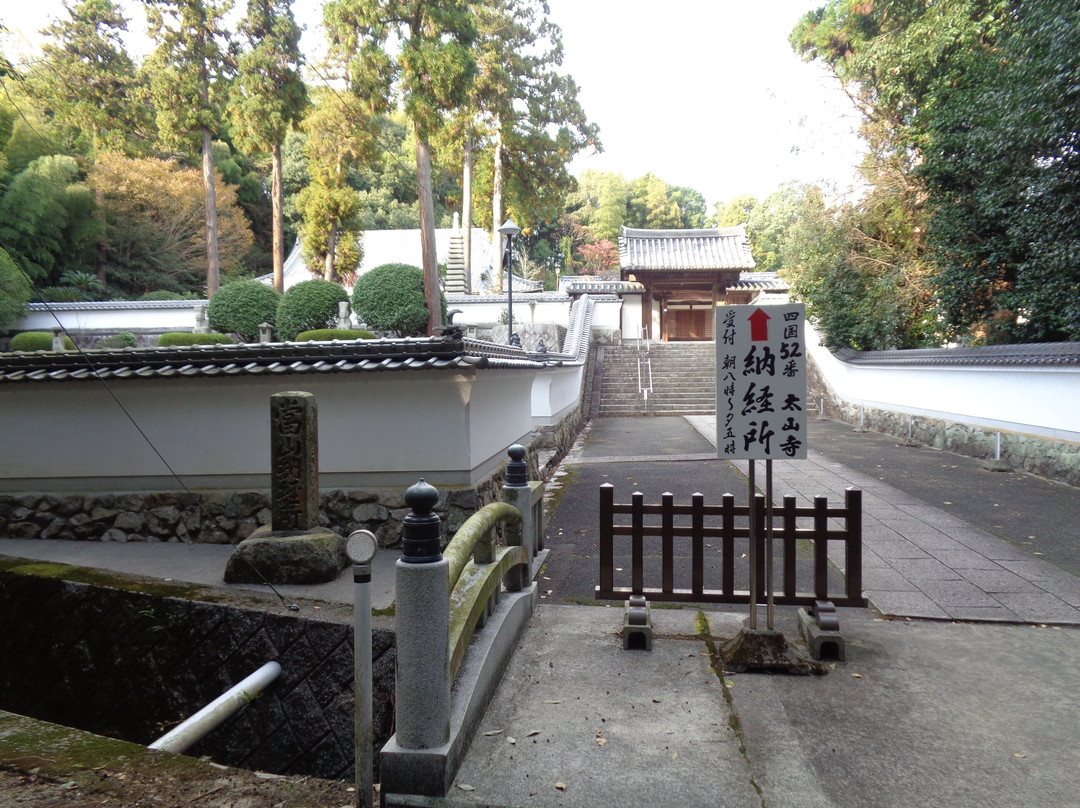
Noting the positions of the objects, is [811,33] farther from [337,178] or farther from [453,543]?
[453,543]

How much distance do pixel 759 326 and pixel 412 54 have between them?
16895mm

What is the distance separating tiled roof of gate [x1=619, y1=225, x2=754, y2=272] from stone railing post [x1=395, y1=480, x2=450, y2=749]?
97.5 ft

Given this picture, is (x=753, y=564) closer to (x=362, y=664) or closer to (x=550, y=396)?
(x=362, y=664)

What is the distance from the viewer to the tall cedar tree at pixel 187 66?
23.3 metres

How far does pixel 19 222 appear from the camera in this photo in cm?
2542

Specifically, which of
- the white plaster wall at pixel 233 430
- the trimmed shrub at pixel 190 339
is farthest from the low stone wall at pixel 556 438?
the trimmed shrub at pixel 190 339

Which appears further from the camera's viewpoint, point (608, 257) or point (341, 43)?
point (608, 257)

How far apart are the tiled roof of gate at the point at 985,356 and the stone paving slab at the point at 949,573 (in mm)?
3110

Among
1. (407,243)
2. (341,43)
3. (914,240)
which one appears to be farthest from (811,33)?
(407,243)

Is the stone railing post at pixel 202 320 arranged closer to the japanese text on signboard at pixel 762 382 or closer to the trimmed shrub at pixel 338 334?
the trimmed shrub at pixel 338 334

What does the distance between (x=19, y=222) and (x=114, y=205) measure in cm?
440

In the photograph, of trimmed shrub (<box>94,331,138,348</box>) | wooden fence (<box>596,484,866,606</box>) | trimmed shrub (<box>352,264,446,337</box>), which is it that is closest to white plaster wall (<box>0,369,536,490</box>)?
wooden fence (<box>596,484,866,606</box>)

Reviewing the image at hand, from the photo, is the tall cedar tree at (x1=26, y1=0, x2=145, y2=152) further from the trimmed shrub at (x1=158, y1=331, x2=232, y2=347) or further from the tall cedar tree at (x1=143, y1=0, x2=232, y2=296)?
the trimmed shrub at (x1=158, y1=331, x2=232, y2=347)

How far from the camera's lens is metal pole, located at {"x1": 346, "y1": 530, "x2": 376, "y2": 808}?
9.20ft
